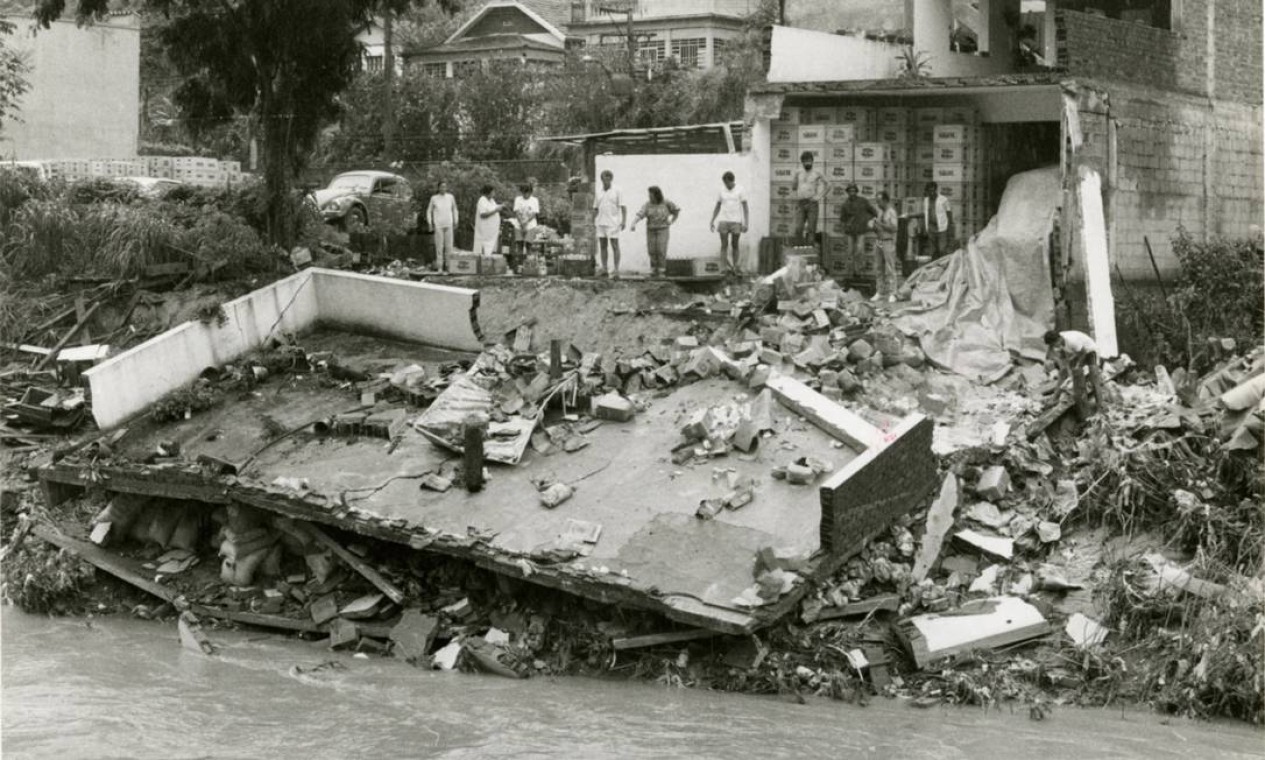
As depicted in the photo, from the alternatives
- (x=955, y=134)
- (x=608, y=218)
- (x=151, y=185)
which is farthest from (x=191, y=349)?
(x=955, y=134)

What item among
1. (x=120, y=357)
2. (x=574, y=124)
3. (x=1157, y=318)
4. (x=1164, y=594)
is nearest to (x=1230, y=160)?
(x=1157, y=318)

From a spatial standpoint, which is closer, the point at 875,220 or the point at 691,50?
the point at 875,220

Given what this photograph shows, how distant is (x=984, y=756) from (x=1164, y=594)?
8.15 feet

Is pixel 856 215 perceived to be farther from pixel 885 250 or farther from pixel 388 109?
pixel 388 109

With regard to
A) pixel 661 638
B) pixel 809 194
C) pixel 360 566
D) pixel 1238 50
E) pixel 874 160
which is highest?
pixel 1238 50

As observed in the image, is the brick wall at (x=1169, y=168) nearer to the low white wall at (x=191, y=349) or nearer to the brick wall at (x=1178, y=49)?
the brick wall at (x=1178, y=49)

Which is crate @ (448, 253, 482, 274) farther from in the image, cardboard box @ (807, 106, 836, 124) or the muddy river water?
the muddy river water

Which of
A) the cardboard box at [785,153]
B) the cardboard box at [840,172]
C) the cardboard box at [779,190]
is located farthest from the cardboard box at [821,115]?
the cardboard box at [779,190]

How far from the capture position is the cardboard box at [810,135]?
68.0ft

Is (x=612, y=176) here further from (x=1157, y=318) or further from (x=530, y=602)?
(x=530, y=602)

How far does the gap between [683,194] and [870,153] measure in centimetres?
271

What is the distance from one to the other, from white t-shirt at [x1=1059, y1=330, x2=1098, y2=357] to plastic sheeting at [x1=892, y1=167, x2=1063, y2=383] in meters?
1.09

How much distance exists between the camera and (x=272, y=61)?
22000 mm

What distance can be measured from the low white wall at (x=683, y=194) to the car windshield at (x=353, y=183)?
786 centimetres
